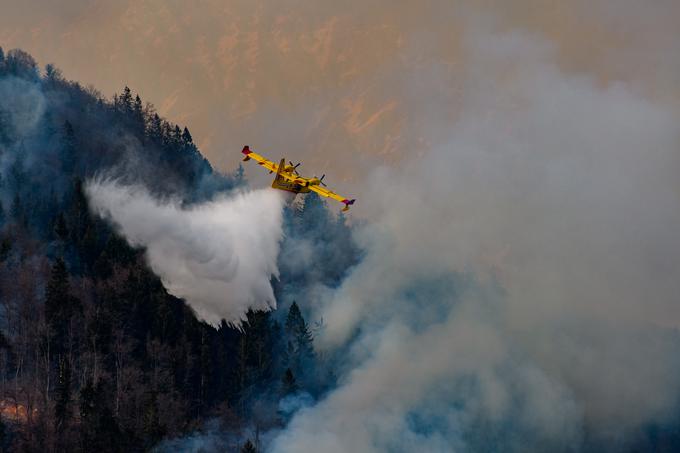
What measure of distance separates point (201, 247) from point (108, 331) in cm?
1252

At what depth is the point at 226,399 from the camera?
116125 mm

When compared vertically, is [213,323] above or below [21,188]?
below

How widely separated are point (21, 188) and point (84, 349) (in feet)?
121

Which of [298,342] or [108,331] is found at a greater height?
[298,342]

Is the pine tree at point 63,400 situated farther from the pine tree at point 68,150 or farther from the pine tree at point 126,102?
the pine tree at point 126,102

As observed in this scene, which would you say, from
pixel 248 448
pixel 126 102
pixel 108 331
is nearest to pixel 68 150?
pixel 126 102

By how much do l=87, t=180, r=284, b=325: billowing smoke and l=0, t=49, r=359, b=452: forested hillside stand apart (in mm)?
4640

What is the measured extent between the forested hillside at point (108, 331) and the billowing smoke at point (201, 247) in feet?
15.2

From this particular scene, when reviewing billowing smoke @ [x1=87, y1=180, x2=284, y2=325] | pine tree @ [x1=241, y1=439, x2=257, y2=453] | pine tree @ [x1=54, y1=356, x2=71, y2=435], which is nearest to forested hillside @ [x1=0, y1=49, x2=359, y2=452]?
pine tree @ [x1=54, y1=356, x2=71, y2=435]

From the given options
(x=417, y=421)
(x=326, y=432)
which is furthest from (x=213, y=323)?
(x=417, y=421)

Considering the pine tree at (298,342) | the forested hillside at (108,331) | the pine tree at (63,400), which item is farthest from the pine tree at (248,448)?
the pine tree at (298,342)

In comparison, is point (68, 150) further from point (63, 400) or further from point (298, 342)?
point (63, 400)

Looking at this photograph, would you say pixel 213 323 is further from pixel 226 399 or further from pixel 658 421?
pixel 658 421

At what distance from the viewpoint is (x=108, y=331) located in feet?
354
